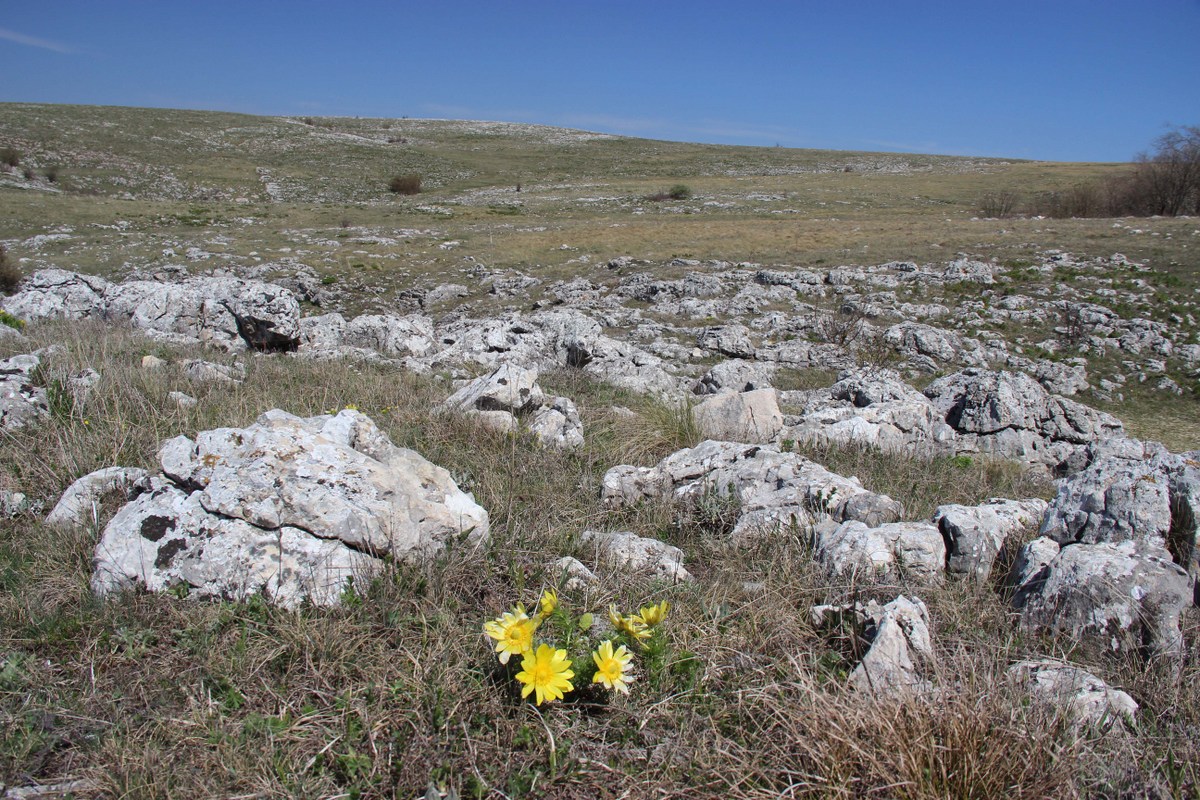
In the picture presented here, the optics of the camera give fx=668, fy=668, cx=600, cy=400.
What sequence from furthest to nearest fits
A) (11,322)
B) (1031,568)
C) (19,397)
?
(11,322) → (19,397) → (1031,568)

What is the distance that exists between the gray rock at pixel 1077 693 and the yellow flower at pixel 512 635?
168 centimetres

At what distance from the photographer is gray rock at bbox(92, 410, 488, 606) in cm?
268

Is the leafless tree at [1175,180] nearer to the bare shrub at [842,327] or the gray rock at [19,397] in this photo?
the bare shrub at [842,327]

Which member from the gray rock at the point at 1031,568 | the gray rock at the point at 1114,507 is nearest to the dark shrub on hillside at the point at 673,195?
the gray rock at the point at 1114,507

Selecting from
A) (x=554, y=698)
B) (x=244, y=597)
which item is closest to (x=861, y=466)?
(x=554, y=698)

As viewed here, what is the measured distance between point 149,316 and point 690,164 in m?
64.1

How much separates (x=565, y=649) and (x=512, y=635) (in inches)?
7.4

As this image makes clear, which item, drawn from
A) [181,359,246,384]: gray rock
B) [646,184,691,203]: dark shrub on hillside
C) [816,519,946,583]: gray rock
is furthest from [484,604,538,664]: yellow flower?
[646,184,691,203]: dark shrub on hillside

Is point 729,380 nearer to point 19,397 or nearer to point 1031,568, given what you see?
point 1031,568

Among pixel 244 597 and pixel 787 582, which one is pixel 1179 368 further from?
pixel 244 597

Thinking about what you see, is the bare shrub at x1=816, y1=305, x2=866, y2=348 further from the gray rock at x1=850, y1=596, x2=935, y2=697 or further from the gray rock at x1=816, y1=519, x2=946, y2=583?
the gray rock at x1=850, y1=596, x2=935, y2=697

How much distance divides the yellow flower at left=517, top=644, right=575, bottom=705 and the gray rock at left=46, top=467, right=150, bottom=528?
2.10 m

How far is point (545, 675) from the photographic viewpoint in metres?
2.13

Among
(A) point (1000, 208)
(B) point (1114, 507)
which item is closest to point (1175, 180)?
(A) point (1000, 208)
